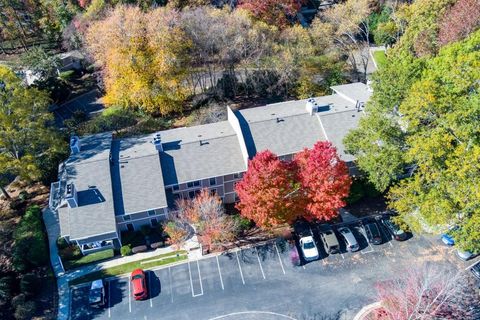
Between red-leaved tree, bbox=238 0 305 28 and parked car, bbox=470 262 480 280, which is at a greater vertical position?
red-leaved tree, bbox=238 0 305 28

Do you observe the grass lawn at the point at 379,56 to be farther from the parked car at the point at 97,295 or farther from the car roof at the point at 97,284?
the parked car at the point at 97,295

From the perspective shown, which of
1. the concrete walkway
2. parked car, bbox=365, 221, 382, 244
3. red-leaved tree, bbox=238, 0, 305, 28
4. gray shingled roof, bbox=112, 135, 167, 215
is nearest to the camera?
the concrete walkway

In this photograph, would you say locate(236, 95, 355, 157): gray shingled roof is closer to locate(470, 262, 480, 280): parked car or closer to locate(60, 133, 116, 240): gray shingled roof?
locate(60, 133, 116, 240): gray shingled roof

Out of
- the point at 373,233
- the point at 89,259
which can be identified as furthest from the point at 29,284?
the point at 373,233

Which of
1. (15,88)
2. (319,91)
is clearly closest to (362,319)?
(319,91)

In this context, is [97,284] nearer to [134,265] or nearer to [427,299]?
[134,265]

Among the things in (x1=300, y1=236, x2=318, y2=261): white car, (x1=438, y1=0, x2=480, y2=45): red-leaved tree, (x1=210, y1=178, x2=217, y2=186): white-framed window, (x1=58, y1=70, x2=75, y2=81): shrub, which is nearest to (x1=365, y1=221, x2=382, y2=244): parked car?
(x1=300, y1=236, x2=318, y2=261): white car
